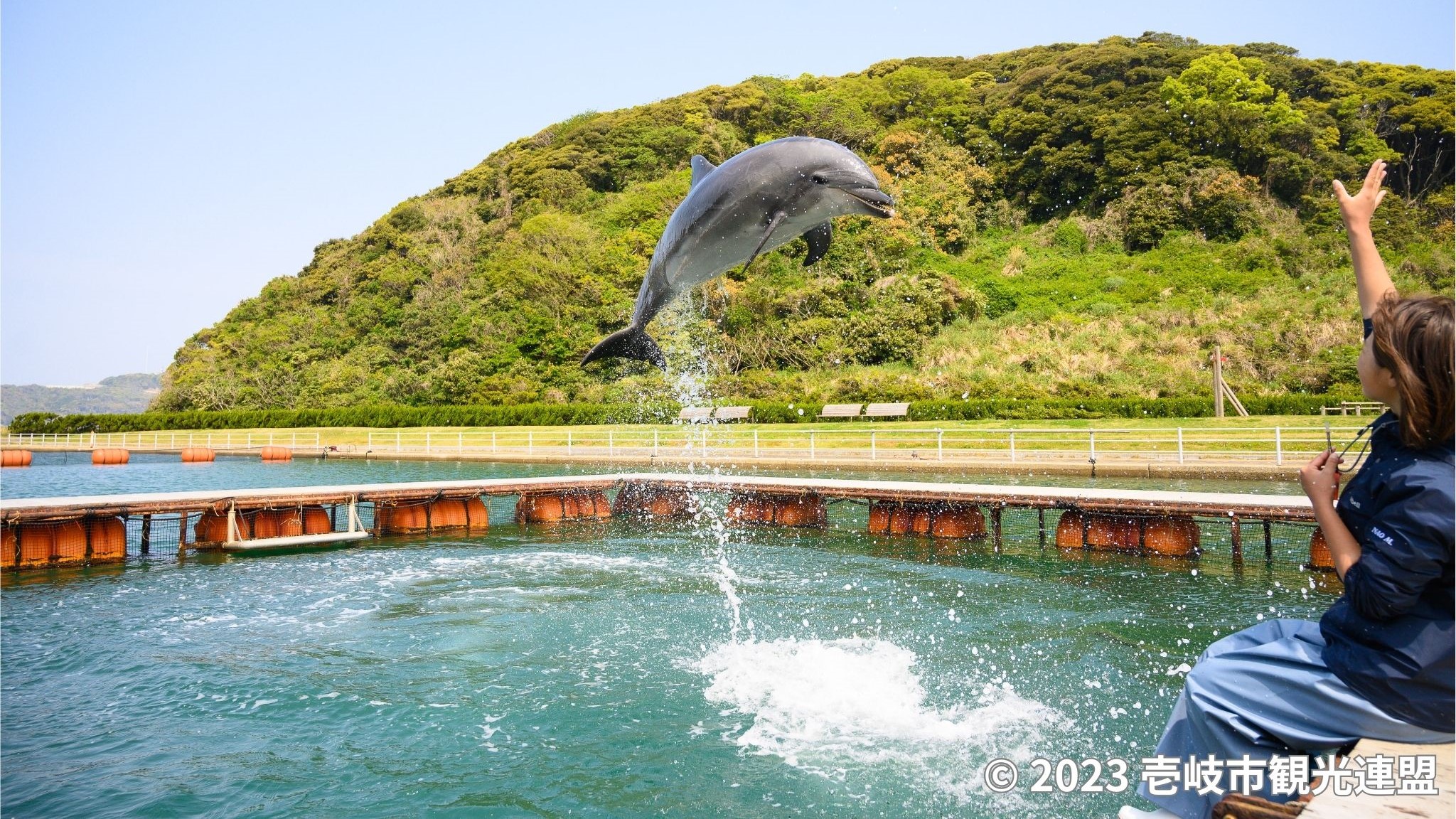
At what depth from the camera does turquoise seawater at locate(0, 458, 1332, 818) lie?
629 centimetres

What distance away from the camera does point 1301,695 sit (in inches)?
97.6

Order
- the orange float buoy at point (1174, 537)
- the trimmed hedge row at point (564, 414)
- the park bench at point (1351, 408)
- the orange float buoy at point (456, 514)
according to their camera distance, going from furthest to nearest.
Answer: the trimmed hedge row at point (564, 414) → the park bench at point (1351, 408) → the orange float buoy at point (456, 514) → the orange float buoy at point (1174, 537)

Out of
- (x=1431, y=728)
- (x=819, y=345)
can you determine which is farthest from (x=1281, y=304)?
(x=1431, y=728)

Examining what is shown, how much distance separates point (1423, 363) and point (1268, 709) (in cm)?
105

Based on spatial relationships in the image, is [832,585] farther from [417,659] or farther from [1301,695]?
[1301,695]

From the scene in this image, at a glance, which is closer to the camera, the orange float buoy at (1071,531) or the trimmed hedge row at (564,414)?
the orange float buoy at (1071,531)

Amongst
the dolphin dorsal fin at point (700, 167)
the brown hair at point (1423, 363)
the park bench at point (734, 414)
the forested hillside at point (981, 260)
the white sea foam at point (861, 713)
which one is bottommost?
the white sea foam at point (861, 713)

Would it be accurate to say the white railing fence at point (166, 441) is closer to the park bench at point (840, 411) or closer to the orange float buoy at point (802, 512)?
the park bench at point (840, 411)

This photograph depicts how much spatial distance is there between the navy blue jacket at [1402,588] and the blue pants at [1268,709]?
0.05 meters

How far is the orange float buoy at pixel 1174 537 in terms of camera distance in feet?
45.6

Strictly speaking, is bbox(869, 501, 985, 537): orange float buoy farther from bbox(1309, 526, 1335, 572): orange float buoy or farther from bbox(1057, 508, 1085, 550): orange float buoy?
→ bbox(1309, 526, 1335, 572): orange float buoy

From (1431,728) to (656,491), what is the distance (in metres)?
19.2

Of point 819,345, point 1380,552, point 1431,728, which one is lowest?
point 1431,728

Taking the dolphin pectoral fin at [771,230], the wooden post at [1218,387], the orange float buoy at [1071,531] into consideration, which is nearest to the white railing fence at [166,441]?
the orange float buoy at [1071,531]
